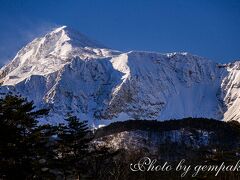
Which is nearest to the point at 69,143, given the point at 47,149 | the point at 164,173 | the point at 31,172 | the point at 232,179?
the point at 47,149

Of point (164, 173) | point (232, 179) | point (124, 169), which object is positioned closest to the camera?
point (232, 179)

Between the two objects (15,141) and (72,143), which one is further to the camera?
(72,143)

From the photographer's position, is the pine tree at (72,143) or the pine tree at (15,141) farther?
the pine tree at (72,143)

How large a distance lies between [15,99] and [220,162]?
947 inches

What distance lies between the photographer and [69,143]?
166 ft

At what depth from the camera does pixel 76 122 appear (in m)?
51.2

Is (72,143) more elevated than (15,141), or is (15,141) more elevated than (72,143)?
(72,143)

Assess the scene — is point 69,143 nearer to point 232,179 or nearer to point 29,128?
point 29,128

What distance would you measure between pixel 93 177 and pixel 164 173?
247 ft

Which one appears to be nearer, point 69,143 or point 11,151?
point 11,151

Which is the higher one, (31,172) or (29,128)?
(29,128)

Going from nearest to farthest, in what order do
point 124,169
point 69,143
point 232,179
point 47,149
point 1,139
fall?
point 1,139
point 47,149
point 69,143
point 232,179
point 124,169

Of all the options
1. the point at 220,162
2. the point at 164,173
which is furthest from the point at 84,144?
the point at 164,173

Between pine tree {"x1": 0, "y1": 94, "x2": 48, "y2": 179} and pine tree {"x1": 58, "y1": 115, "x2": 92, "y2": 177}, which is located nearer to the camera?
pine tree {"x1": 0, "y1": 94, "x2": 48, "y2": 179}
